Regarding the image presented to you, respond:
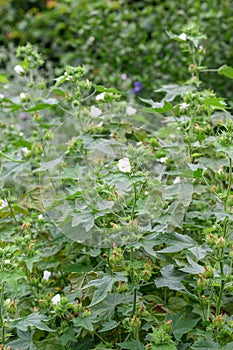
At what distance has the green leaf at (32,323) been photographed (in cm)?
145

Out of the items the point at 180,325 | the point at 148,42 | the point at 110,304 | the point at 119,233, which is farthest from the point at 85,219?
the point at 148,42

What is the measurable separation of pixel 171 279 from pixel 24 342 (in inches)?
14.9

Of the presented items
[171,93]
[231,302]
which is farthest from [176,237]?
[171,93]

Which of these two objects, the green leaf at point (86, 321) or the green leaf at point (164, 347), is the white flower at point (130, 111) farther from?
the green leaf at point (164, 347)

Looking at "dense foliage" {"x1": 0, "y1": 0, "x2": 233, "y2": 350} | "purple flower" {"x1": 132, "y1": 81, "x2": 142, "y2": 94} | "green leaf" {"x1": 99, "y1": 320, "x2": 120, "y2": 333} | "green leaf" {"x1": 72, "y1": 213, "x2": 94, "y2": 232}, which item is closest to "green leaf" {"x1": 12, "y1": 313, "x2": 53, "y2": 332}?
"dense foliage" {"x1": 0, "y1": 0, "x2": 233, "y2": 350}

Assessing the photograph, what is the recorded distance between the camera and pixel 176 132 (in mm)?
1956

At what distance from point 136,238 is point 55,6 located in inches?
161

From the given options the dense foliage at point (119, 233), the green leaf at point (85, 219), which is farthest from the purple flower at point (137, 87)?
the green leaf at point (85, 219)

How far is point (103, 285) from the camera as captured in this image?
1.42 meters

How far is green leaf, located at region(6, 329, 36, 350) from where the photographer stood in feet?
4.97

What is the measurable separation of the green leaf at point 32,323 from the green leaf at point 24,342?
Answer: 67 millimetres

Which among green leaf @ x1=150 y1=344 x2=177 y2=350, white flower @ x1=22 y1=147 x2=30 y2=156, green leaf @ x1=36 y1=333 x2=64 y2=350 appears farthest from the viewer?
white flower @ x1=22 y1=147 x2=30 y2=156

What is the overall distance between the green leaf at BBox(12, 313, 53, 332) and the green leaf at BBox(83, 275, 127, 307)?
14cm

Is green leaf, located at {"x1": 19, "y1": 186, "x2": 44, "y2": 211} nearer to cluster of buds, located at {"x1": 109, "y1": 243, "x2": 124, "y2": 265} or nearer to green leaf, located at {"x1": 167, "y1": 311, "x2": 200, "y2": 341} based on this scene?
cluster of buds, located at {"x1": 109, "y1": 243, "x2": 124, "y2": 265}
